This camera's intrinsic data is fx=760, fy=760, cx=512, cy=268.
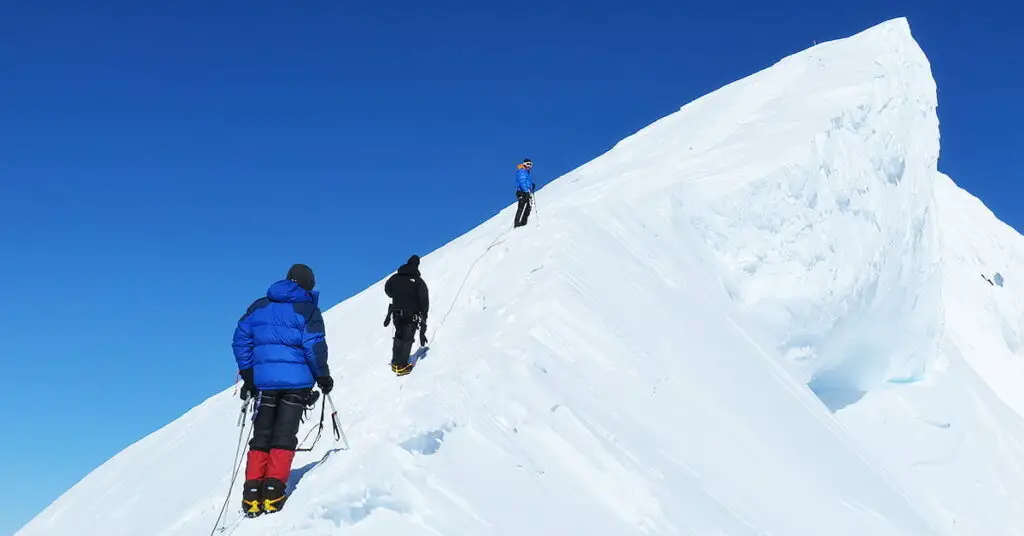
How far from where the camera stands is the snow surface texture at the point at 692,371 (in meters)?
6.48

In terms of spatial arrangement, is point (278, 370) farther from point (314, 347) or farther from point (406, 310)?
point (406, 310)

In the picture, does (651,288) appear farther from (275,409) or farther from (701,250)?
(275,409)

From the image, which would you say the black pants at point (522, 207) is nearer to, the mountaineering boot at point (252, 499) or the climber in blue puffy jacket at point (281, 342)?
the climber in blue puffy jacket at point (281, 342)

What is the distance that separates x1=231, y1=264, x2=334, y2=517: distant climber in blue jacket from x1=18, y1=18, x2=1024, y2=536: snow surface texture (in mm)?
487

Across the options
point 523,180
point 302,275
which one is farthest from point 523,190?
point 302,275

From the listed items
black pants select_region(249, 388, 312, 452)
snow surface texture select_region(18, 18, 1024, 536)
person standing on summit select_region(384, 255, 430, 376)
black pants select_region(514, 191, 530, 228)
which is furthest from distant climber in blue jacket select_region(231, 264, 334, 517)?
black pants select_region(514, 191, 530, 228)

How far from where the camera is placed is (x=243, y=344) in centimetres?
633

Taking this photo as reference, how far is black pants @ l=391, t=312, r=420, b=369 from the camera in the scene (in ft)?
31.9

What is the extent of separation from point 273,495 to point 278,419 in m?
0.59

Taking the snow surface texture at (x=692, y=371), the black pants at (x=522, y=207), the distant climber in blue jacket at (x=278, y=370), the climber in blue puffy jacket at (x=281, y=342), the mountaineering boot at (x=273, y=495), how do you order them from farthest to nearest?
the black pants at (x=522, y=207), the snow surface texture at (x=692, y=371), the climber in blue puffy jacket at (x=281, y=342), the distant climber in blue jacket at (x=278, y=370), the mountaineering boot at (x=273, y=495)

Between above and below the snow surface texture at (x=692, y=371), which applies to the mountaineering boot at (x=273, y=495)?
below

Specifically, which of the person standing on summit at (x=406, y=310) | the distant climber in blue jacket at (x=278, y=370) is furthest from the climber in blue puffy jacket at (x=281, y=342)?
the person standing on summit at (x=406, y=310)

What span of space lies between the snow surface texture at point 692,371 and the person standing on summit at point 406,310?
12.7 inches

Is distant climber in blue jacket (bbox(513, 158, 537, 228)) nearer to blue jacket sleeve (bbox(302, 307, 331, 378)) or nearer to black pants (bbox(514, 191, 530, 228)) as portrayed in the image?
black pants (bbox(514, 191, 530, 228))
